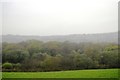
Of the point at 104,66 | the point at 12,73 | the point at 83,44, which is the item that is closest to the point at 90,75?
the point at 104,66

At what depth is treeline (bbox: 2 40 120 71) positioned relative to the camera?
3877 millimetres

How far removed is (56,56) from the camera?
3975mm

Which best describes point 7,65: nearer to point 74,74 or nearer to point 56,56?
point 56,56

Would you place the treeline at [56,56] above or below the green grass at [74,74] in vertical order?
above

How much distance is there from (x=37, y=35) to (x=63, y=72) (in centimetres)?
75

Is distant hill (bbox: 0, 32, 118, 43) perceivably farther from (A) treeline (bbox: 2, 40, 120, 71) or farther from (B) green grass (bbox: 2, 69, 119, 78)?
(B) green grass (bbox: 2, 69, 119, 78)

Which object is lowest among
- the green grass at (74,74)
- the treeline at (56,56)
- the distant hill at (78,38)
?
the green grass at (74,74)

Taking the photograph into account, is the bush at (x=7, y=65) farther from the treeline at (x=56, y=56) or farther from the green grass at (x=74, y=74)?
the green grass at (x=74, y=74)

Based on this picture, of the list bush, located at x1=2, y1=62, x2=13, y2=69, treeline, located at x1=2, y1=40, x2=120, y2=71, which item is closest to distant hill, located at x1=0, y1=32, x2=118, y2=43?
treeline, located at x1=2, y1=40, x2=120, y2=71

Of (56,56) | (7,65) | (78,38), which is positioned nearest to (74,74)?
(56,56)

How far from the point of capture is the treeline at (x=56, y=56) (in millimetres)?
3877

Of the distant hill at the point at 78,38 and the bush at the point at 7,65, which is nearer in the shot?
the distant hill at the point at 78,38

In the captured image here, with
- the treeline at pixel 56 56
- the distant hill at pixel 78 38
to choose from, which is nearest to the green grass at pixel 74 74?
the treeline at pixel 56 56

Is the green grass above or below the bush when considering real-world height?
below
